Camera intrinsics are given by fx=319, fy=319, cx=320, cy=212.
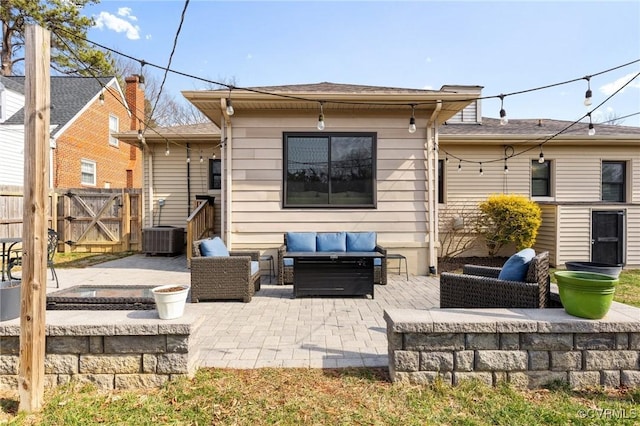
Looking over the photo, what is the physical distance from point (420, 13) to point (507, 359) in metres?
6.12

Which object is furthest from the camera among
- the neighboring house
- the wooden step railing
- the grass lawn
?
the neighboring house

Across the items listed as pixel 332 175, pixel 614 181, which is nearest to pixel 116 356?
pixel 332 175

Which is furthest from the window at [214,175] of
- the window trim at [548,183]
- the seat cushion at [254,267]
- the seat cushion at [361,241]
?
the window trim at [548,183]

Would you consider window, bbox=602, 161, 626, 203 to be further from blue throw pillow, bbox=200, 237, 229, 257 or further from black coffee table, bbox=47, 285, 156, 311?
black coffee table, bbox=47, 285, 156, 311

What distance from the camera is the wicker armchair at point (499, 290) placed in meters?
2.84

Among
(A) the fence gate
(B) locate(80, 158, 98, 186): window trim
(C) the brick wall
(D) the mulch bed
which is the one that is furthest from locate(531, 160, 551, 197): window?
(B) locate(80, 158, 98, 186): window trim

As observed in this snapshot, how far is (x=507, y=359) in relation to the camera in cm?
232

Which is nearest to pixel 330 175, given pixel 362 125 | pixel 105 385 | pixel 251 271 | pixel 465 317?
pixel 362 125

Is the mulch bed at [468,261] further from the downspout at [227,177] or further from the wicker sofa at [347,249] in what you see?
the downspout at [227,177]

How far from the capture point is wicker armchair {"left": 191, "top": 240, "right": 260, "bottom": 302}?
15.0ft

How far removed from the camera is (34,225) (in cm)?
213

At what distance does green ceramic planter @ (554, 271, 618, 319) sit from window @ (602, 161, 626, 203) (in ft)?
29.4

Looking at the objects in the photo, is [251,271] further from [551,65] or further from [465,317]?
[551,65]

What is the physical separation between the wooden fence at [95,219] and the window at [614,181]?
1335 cm
